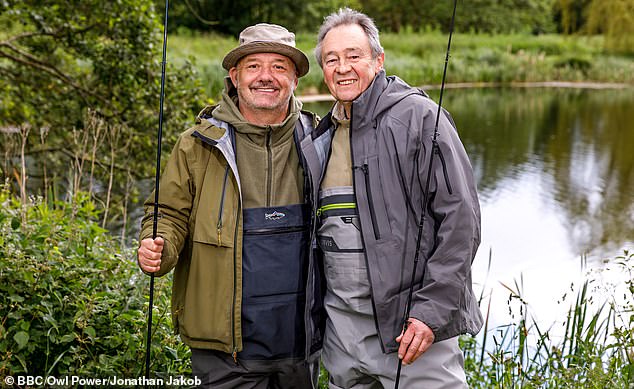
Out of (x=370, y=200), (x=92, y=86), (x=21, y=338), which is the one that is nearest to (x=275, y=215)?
(x=370, y=200)

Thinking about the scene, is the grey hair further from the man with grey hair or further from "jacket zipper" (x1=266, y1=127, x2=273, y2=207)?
"jacket zipper" (x1=266, y1=127, x2=273, y2=207)

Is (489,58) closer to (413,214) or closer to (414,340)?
(413,214)

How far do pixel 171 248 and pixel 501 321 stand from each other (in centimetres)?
336

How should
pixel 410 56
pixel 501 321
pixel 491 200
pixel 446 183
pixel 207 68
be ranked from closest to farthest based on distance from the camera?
pixel 446 183 < pixel 501 321 < pixel 491 200 < pixel 207 68 < pixel 410 56

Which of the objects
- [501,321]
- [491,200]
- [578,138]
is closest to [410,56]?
[578,138]

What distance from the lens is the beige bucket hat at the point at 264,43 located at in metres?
2.42

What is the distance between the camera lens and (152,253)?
88.3 inches

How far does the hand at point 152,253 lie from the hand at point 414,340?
0.75 m

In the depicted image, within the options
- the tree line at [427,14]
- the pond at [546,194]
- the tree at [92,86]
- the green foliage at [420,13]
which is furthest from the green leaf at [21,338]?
the green foliage at [420,13]

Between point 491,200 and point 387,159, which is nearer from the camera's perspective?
point 387,159

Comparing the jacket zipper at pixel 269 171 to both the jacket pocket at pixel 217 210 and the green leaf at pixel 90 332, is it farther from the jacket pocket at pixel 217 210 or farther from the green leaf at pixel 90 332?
the green leaf at pixel 90 332

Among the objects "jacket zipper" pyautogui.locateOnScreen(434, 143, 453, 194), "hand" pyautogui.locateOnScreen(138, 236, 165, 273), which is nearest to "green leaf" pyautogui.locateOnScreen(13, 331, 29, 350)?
"hand" pyautogui.locateOnScreen(138, 236, 165, 273)

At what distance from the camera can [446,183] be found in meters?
2.05

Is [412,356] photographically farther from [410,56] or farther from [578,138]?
[410,56]
